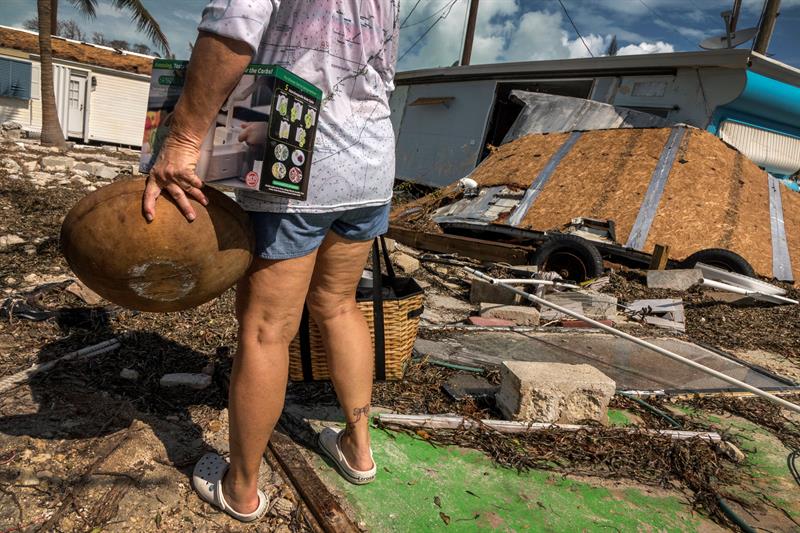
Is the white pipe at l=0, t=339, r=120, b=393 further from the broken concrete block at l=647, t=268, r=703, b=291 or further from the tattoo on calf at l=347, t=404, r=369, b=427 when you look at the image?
the broken concrete block at l=647, t=268, r=703, b=291

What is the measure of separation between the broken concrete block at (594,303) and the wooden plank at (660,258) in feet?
5.71

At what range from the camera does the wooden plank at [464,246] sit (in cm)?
699

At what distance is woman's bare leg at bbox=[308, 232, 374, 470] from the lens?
181 centimetres

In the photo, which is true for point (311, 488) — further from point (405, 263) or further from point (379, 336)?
point (405, 263)

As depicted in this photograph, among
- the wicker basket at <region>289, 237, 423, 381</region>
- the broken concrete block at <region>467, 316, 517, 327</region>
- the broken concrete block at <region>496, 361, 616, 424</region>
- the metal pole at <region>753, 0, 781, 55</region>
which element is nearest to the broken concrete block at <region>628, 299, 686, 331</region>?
the broken concrete block at <region>467, 316, 517, 327</region>

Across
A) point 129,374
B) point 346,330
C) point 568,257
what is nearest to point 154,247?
point 346,330

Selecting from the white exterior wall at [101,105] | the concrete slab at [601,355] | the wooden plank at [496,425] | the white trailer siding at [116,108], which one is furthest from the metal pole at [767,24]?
the white trailer siding at [116,108]

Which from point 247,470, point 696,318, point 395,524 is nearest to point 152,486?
point 247,470

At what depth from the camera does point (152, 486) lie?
1.81 meters

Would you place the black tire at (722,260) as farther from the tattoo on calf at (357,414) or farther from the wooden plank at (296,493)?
the wooden plank at (296,493)

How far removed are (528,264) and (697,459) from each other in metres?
4.39

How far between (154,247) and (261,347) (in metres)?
0.44

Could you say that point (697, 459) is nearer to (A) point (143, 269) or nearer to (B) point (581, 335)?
(B) point (581, 335)

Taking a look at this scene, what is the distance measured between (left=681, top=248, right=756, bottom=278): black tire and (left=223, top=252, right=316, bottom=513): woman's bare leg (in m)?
6.28
